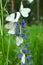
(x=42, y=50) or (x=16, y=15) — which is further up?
(x=16, y=15)

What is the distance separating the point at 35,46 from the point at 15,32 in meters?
2.12

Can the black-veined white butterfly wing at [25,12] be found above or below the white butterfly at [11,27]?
above

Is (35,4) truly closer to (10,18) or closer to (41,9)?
(41,9)

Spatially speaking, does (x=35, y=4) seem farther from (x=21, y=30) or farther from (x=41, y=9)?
(x=21, y=30)

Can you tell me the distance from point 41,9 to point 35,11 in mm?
655

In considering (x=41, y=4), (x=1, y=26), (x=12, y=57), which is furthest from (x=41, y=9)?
(x=1, y=26)

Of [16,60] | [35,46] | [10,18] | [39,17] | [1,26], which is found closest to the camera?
[10,18]

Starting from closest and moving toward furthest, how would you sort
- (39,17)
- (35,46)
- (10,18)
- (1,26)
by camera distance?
(10,18), (1,26), (35,46), (39,17)

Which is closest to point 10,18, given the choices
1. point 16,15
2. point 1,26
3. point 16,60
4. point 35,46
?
point 16,15

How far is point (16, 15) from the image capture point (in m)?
1.40

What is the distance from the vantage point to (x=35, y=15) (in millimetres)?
11766

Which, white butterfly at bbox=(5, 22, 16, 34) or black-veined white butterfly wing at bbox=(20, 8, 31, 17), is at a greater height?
black-veined white butterfly wing at bbox=(20, 8, 31, 17)

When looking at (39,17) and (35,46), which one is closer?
(35,46)

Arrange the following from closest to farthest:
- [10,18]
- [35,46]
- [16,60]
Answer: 1. [10,18]
2. [16,60]
3. [35,46]
